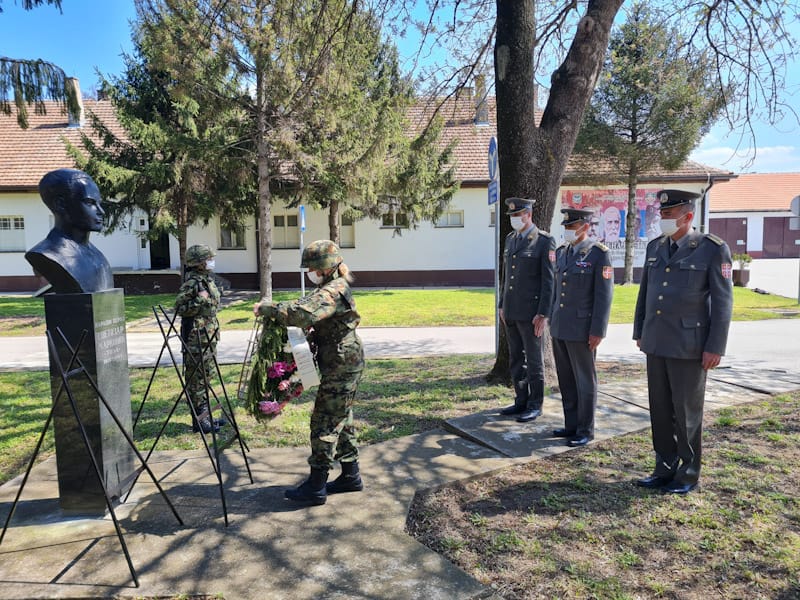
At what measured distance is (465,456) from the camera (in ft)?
15.2

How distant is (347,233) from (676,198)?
18236 millimetres

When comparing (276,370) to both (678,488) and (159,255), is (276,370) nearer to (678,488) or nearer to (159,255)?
(678,488)

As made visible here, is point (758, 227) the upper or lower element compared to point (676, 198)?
upper

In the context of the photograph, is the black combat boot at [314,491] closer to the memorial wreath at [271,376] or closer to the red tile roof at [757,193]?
the memorial wreath at [271,376]

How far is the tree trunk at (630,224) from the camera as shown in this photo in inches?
768

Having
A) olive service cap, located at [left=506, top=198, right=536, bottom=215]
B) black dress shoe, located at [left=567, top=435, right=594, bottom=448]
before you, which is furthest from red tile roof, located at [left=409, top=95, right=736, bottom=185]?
black dress shoe, located at [left=567, top=435, right=594, bottom=448]

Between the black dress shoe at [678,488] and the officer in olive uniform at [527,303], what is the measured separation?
1.50 meters

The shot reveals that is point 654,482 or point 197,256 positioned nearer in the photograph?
point 654,482

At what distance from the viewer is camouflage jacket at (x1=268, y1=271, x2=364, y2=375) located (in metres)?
3.59

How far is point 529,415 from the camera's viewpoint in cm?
535

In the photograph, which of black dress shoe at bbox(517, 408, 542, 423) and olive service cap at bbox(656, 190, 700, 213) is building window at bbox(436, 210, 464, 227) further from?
olive service cap at bbox(656, 190, 700, 213)

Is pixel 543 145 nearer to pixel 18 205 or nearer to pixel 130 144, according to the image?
pixel 130 144

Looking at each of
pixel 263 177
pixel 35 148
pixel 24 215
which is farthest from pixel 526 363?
pixel 35 148

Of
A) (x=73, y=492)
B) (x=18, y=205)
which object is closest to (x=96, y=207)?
(x=73, y=492)
